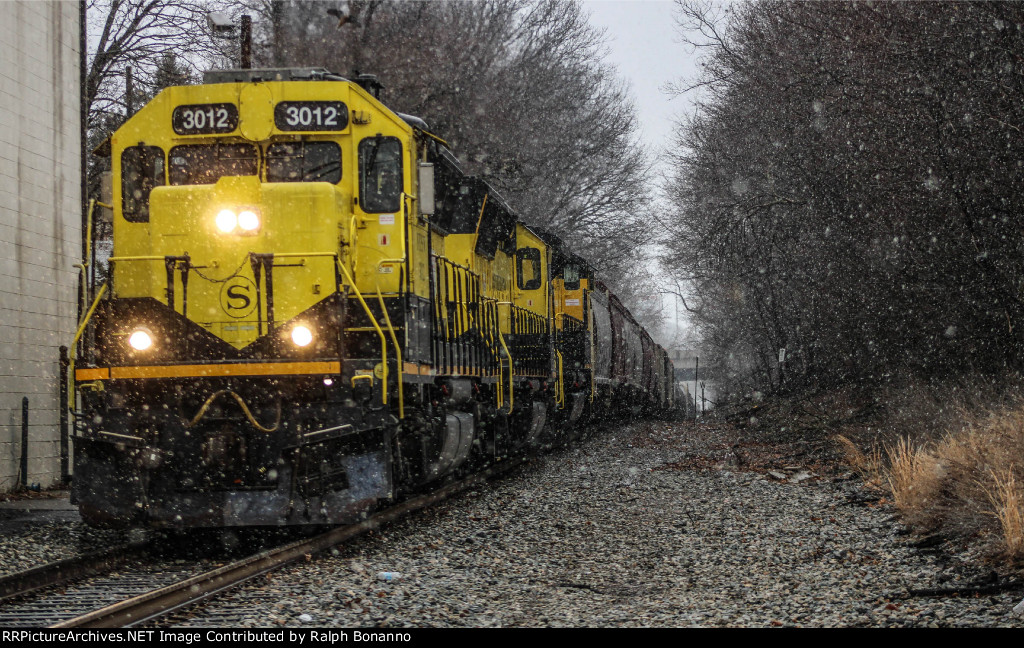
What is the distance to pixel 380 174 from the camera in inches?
324

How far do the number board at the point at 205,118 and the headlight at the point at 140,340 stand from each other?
1792 mm

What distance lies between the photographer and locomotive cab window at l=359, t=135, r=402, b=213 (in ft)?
27.0

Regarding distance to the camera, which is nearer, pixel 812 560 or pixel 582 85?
pixel 812 560

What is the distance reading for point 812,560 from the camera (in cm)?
669

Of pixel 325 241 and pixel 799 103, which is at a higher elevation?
pixel 799 103

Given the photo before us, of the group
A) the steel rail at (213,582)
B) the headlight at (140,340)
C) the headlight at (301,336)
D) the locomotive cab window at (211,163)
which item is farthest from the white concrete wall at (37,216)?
the headlight at (301,336)

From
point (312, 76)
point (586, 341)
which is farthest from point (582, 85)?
point (312, 76)

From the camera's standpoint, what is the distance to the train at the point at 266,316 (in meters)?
7.02

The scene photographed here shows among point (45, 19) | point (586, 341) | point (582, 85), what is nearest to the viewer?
point (45, 19)

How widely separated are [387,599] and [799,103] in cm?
1278

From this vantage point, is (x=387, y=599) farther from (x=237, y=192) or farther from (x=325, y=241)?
(x=237, y=192)

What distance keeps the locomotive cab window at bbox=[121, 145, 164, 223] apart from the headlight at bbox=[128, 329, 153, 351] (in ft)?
4.32

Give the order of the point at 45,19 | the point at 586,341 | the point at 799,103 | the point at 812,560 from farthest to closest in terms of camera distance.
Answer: the point at 586,341 → the point at 799,103 → the point at 45,19 → the point at 812,560

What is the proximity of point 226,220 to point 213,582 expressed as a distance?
300cm
